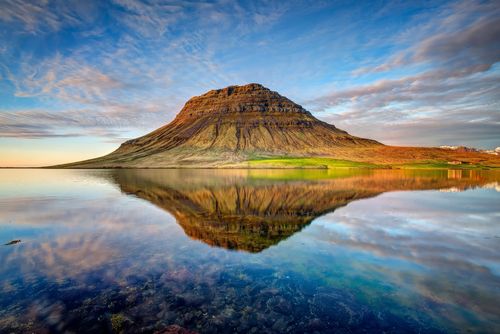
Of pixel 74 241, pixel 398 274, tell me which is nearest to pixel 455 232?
pixel 398 274

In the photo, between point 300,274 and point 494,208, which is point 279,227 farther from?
point 494,208

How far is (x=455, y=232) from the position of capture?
20.8 meters

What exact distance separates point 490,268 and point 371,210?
1617 cm

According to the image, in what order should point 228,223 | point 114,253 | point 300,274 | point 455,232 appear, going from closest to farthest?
point 300,274
point 114,253
point 455,232
point 228,223

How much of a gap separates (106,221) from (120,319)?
17.0 meters

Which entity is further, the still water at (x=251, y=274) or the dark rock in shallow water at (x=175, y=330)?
the still water at (x=251, y=274)

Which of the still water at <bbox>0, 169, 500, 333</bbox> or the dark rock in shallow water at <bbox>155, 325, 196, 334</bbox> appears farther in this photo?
the still water at <bbox>0, 169, 500, 333</bbox>

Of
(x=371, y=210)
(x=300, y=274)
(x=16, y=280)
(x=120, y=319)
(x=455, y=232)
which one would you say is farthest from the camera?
(x=371, y=210)

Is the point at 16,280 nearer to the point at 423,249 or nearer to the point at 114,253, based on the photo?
the point at 114,253

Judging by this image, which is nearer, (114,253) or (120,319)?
(120,319)

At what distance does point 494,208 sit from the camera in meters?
30.2

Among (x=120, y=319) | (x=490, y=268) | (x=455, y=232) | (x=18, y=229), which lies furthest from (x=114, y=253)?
(x=455, y=232)

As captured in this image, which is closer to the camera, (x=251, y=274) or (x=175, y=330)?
(x=175, y=330)

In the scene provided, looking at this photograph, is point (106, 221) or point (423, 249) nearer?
point (423, 249)
